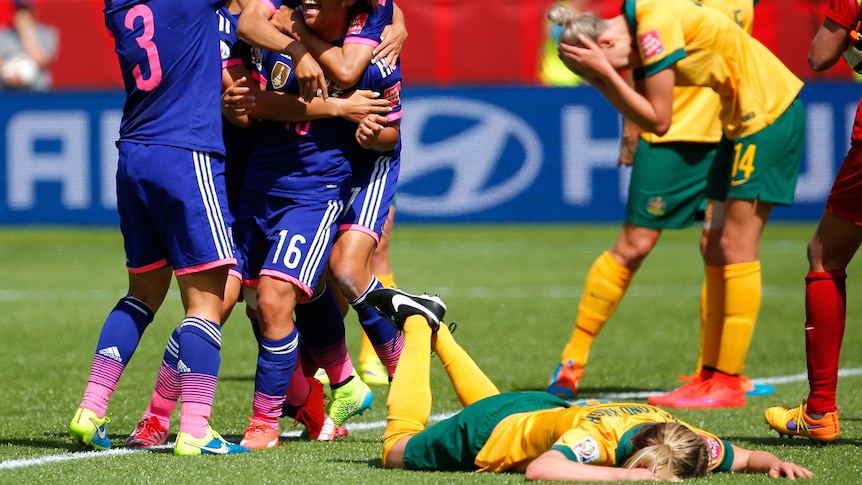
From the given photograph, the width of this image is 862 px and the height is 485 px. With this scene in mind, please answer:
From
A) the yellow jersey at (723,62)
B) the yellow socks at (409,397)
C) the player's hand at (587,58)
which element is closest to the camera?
the yellow socks at (409,397)

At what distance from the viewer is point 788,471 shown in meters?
4.23

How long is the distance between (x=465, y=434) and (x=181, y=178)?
55.1 inches

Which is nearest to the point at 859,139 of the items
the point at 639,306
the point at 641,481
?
the point at 641,481

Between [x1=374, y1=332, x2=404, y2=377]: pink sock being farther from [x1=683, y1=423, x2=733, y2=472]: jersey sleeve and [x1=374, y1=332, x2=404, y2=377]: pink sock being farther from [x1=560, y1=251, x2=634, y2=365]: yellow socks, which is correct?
[x1=683, y1=423, x2=733, y2=472]: jersey sleeve

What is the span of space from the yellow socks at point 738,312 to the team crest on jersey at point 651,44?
1267mm

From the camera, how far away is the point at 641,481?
158 inches

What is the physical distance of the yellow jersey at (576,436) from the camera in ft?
A: 13.1

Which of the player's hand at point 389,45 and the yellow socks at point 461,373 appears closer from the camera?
the yellow socks at point 461,373

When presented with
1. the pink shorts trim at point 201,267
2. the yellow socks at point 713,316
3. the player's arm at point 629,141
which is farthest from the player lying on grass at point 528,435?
the player's arm at point 629,141

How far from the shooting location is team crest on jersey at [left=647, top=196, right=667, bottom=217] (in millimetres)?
6891

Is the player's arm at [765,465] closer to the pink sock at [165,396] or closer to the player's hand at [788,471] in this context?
the player's hand at [788,471]

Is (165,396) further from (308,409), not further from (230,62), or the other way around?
(230,62)

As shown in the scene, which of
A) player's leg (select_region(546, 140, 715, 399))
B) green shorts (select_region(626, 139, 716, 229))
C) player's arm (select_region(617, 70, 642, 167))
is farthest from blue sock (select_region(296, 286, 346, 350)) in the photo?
player's arm (select_region(617, 70, 642, 167))

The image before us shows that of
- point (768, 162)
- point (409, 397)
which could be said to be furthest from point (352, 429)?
point (768, 162)
